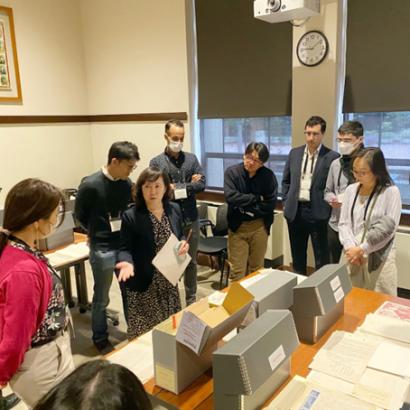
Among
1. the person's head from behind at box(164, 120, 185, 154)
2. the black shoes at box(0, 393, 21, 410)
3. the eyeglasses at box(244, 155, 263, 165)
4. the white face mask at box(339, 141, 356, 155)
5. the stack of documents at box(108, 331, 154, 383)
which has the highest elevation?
the person's head from behind at box(164, 120, 185, 154)

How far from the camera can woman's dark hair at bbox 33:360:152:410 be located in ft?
2.06

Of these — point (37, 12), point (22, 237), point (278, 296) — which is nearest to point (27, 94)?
point (37, 12)

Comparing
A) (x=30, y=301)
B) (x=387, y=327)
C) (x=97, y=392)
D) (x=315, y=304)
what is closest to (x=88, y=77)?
(x=30, y=301)

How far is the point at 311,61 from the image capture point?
3.62 meters

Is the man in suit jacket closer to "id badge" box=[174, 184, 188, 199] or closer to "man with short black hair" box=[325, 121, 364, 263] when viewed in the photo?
"man with short black hair" box=[325, 121, 364, 263]

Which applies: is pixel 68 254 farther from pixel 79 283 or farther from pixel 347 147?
pixel 347 147

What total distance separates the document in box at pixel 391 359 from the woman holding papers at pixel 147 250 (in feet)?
3.31

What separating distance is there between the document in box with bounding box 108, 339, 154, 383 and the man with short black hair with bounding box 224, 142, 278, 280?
1548mm

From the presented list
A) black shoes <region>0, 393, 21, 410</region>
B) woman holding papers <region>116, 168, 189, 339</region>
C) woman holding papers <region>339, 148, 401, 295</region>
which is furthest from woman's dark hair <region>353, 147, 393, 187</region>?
black shoes <region>0, 393, 21, 410</region>

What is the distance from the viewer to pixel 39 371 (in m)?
1.51

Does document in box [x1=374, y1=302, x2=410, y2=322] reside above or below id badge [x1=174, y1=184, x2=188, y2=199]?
below

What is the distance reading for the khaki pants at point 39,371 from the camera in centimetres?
149

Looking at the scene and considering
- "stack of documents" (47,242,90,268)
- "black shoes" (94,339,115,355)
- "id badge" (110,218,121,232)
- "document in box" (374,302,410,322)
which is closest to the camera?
"document in box" (374,302,410,322)

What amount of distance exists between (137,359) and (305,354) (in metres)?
0.63
